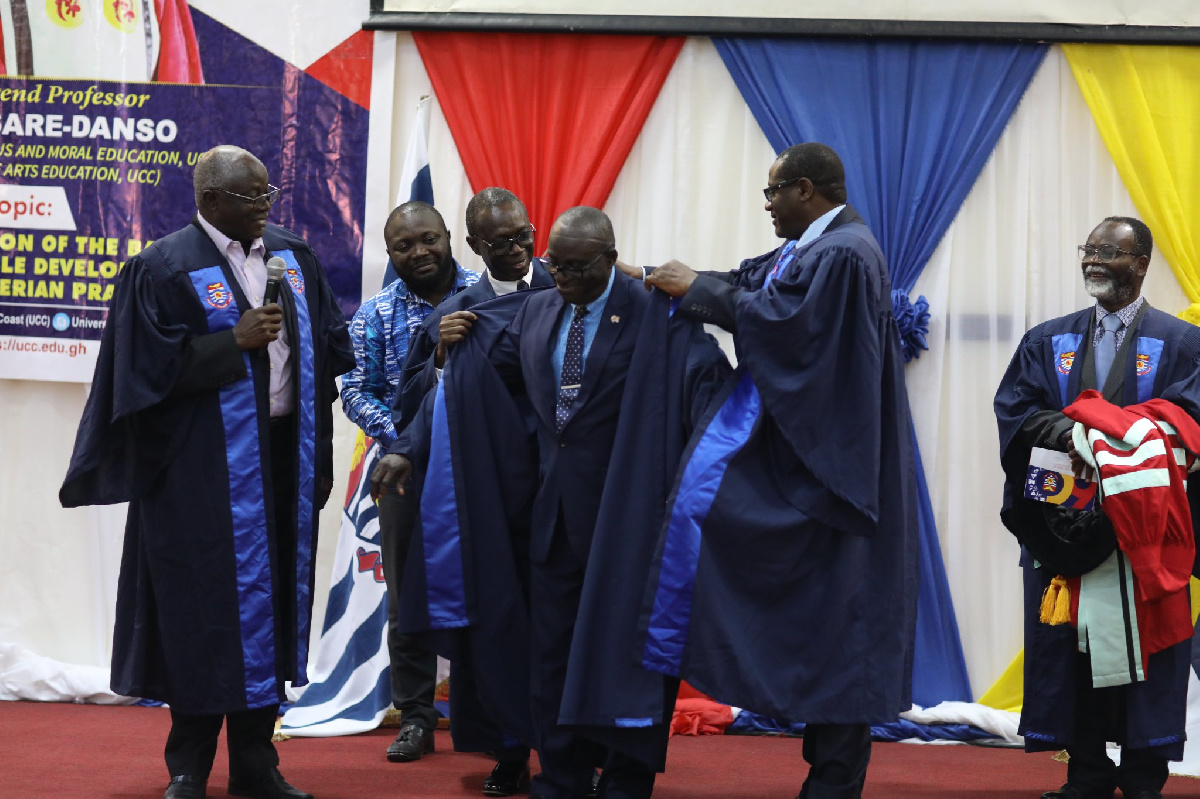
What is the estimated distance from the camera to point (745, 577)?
3.67 metres

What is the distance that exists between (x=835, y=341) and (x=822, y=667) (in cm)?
87

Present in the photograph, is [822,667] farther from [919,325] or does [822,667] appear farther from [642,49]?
[642,49]

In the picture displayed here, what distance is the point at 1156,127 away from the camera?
585 cm

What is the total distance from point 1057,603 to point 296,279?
2.65 meters

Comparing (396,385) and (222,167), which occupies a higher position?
(222,167)

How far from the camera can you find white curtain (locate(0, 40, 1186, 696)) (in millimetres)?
5926

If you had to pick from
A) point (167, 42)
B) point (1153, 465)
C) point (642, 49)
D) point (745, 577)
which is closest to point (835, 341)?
point (745, 577)

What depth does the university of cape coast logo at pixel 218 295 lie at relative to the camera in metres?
4.10

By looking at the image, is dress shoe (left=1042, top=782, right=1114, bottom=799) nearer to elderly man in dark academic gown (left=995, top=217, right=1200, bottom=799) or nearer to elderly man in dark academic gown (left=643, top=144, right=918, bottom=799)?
elderly man in dark academic gown (left=995, top=217, right=1200, bottom=799)

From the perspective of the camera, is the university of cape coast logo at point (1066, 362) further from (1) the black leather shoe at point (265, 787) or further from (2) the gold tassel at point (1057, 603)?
(1) the black leather shoe at point (265, 787)

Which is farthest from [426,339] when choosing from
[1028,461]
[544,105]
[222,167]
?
[1028,461]

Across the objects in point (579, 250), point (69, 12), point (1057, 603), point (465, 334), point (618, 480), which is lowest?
point (1057, 603)

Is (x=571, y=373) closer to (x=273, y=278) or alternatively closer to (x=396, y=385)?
(x=273, y=278)

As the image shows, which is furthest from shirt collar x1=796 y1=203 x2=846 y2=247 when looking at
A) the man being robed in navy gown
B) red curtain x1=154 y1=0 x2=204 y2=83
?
red curtain x1=154 y1=0 x2=204 y2=83
